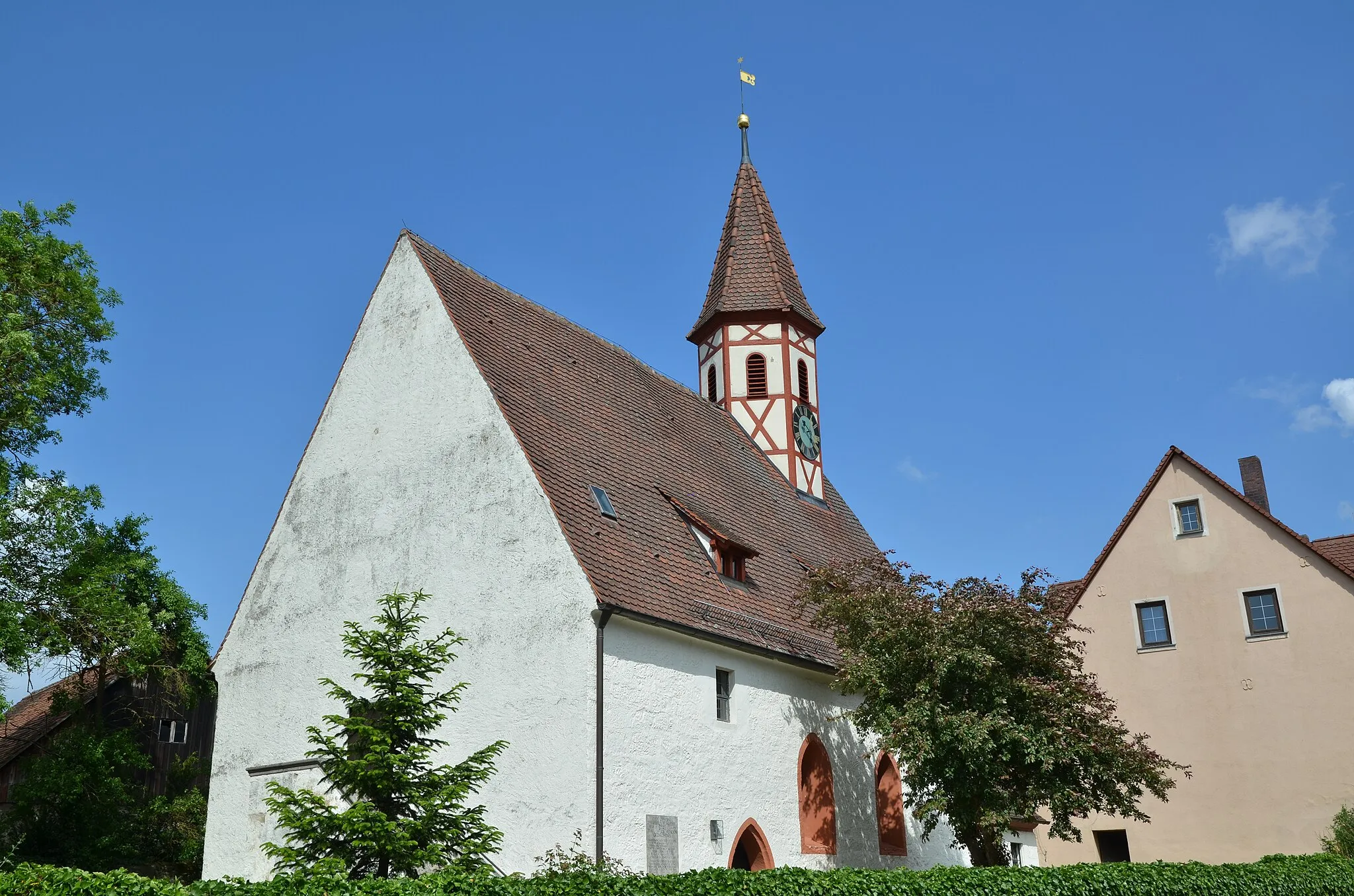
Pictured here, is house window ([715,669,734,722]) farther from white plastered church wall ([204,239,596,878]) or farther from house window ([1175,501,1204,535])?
house window ([1175,501,1204,535])

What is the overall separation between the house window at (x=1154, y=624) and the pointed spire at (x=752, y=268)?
33.3 ft

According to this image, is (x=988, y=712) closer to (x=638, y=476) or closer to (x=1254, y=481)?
(x=638, y=476)

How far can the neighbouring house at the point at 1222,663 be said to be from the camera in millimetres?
22469

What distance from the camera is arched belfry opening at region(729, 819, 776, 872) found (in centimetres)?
1794

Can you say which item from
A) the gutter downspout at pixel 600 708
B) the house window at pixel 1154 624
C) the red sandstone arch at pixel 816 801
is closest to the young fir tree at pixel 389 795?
the gutter downspout at pixel 600 708

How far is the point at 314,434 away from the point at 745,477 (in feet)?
28.7

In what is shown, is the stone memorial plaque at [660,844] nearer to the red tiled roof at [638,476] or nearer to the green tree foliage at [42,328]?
the red tiled roof at [638,476]

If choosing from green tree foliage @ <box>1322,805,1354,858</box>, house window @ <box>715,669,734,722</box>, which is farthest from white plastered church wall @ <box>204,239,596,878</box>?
green tree foliage @ <box>1322,805,1354,858</box>

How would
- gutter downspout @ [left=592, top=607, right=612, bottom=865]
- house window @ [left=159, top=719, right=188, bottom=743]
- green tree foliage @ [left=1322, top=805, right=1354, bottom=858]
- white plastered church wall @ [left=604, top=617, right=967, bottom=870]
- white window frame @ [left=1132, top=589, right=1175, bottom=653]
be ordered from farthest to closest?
house window @ [left=159, top=719, right=188, bottom=743] → white window frame @ [left=1132, top=589, right=1175, bottom=653] → green tree foliage @ [left=1322, top=805, right=1354, bottom=858] → white plastered church wall @ [left=604, top=617, right=967, bottom=870] → gutter downspout @ [left=592, top=607, right=612, bottom=865]

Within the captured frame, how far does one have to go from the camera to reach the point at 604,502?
18.6m

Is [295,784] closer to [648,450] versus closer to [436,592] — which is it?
[436,592]

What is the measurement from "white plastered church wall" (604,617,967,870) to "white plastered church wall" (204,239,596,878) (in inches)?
25.3

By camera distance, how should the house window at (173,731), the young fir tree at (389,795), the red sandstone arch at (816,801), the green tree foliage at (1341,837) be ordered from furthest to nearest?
the house window at (173,731)
the green tree foliage at (1341,837)
the red sandstone arch at (816,801)
the young fir tree at (389,795)

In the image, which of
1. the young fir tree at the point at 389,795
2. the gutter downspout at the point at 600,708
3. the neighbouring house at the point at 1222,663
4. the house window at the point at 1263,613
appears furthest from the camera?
the house window at the point at 1263,613
